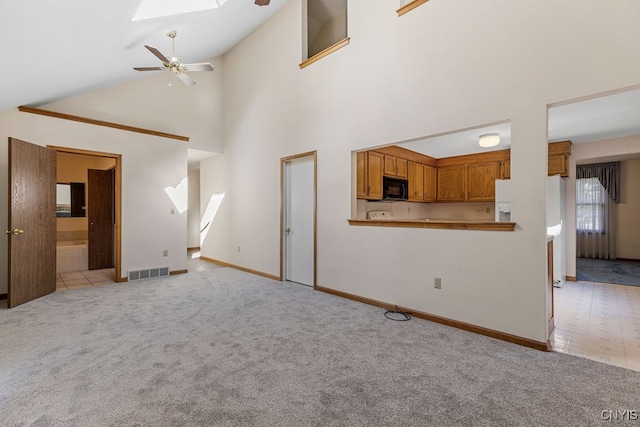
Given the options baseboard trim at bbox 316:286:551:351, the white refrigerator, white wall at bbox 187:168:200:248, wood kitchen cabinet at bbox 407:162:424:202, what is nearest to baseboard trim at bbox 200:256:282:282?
baseboard trim at bbox 316:286:551:351

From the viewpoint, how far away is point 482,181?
6.11 metres

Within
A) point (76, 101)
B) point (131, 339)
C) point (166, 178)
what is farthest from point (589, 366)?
point (76, 101)

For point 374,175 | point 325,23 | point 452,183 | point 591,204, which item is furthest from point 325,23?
point 591,204

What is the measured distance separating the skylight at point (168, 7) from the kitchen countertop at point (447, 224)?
3.25 meters

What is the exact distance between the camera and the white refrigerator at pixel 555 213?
185 inches

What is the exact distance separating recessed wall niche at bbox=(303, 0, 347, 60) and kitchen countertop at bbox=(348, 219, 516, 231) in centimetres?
356

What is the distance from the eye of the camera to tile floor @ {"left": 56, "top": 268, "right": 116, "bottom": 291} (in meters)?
4.74

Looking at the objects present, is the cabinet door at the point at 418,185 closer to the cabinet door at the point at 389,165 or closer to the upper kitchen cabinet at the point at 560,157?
the cabinet door at the point at 389,165

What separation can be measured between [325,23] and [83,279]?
21.8ft

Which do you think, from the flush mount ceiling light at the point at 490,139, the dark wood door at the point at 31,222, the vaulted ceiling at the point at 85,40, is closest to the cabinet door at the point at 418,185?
the flush mount ceiling light at the point at 490,139

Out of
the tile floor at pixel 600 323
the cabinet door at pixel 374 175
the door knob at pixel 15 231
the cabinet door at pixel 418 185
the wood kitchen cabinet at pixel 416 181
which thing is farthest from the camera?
the cabinet door at pixel 418 185

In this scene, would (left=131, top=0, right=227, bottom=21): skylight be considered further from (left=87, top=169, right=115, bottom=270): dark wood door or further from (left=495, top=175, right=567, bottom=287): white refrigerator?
(left=495, top=175, right=567, bottom=287): white refrigerator

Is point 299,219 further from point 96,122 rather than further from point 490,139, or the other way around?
point 96,122

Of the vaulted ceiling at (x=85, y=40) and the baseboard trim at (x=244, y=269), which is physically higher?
the vaulted ceiling at (x=85, y=40)
